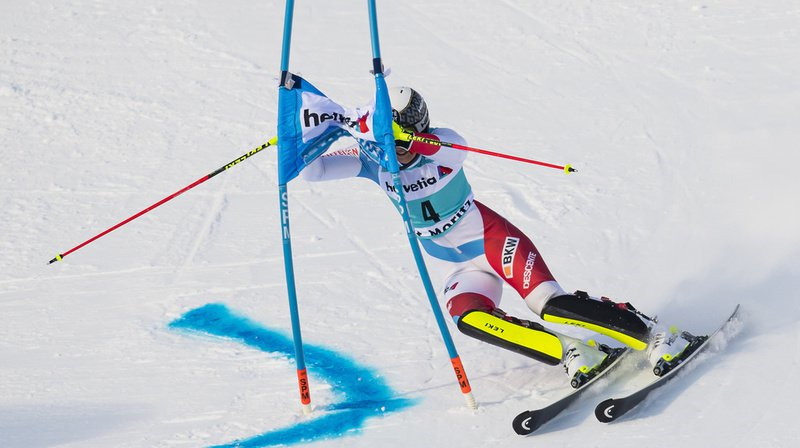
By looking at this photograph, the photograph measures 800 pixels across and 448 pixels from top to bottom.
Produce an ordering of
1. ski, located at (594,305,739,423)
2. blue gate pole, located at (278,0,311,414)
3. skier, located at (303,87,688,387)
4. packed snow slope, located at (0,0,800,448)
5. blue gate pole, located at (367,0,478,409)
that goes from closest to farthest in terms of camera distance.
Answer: ski, located at (594,305,739,423) < blue gate pole, located at (367,0,478,409) < blue gate pole, located at (278,0,311,414) < skier, located at (303,87,688,387) < packed snow slope, located at (0,0,800,448)

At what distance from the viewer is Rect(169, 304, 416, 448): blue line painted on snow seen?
5.22 m

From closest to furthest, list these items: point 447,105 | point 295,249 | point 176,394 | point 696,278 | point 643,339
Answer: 1. point 643,339
2. point 176,394
3. point 696,278
4. point 295,249
5. point 447,105

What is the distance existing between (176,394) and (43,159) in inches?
166

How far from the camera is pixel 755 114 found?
9.15 meters

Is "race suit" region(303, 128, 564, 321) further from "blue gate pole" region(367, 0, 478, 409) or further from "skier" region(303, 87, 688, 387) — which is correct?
"blue gate pole" region(367, 0, 478, 409)

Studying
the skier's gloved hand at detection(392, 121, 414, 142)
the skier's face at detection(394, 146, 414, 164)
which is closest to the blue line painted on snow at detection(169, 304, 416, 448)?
the skier's face at detection(394, 146, 414, 164)

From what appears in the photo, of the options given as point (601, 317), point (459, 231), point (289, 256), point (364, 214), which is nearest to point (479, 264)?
point (459, 231)

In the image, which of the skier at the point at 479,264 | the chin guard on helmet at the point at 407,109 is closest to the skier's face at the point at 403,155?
the skier at the point at 479,264

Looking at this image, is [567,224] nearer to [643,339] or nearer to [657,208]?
[657,208]

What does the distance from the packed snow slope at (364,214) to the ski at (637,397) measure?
70 millimetres

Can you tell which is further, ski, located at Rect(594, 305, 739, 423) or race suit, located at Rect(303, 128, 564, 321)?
race suit, located at Rect(303, 128, 564, 321)

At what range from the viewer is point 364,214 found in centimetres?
797

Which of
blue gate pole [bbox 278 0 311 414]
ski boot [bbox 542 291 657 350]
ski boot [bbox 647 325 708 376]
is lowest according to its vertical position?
ski boot [bbox 647 325 708 376]

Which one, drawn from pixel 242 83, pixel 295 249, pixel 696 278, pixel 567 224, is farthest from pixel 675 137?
pixel 242 83
